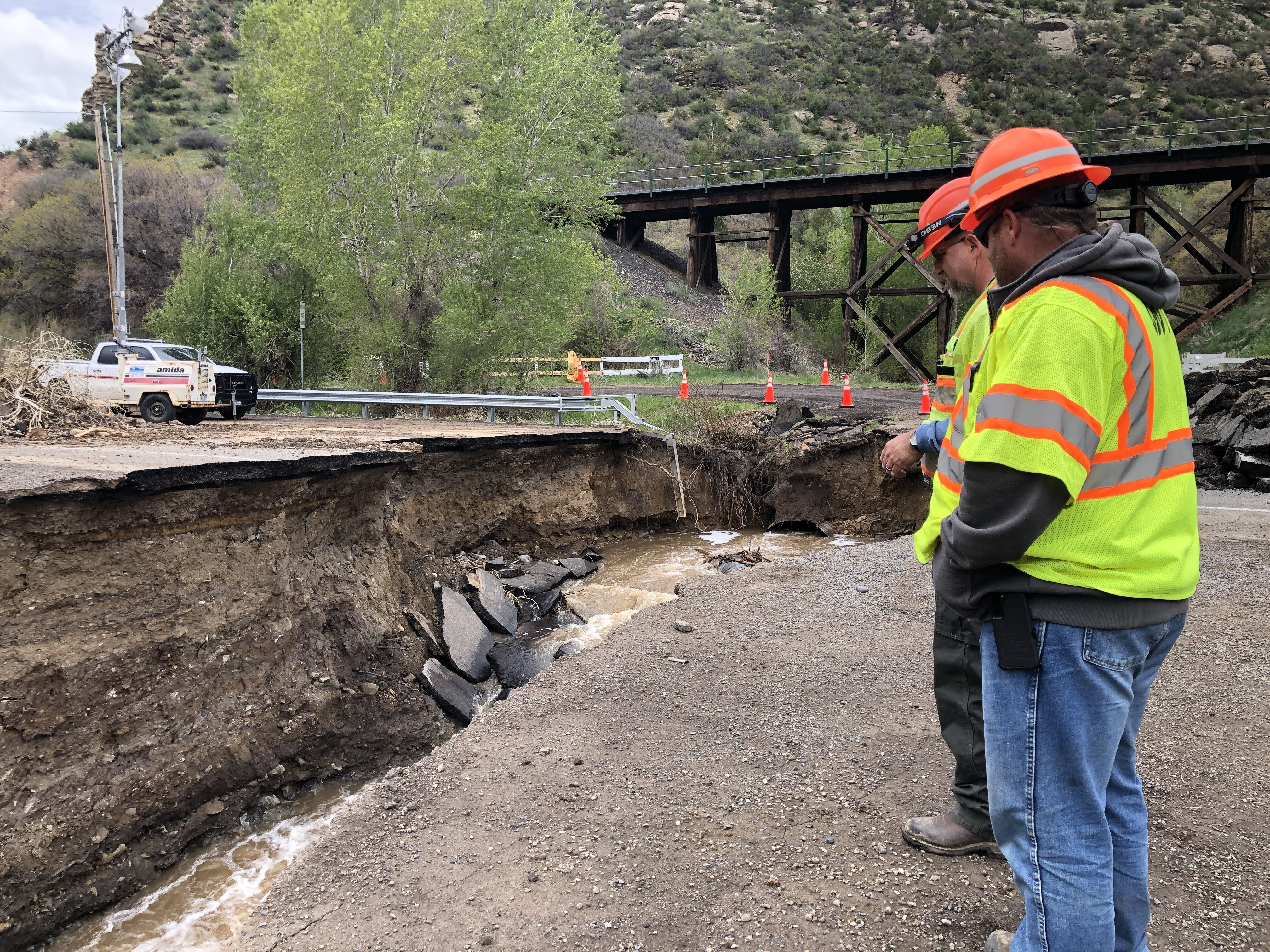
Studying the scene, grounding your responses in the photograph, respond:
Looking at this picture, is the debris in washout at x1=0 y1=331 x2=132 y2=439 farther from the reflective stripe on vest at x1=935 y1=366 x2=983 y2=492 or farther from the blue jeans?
the blue jeans

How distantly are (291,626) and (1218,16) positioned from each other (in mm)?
78843

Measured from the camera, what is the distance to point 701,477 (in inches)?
539

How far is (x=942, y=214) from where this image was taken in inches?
117

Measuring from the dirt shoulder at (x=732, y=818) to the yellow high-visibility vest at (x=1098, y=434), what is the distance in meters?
1.62

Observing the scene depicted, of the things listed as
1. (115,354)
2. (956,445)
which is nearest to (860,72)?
(115,354)

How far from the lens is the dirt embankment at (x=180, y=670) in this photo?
4461 mm

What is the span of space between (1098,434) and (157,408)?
14292 millimetres

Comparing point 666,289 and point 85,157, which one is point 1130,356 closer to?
point 666,289

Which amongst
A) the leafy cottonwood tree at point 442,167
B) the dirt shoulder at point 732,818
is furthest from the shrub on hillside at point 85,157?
the dirt shoulder at point 732,818

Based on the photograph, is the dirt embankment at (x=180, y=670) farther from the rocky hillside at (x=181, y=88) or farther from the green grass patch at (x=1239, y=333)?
the rocky hillside at (x=181, y=88)

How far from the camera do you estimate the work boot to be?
10.1 ft

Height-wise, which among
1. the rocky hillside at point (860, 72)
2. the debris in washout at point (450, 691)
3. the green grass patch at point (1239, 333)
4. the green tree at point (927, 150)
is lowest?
the debris in washout at point (450, 691)

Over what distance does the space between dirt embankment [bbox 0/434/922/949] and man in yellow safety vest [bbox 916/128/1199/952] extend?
497 cm

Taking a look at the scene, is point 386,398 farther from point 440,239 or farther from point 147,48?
point 147,48
